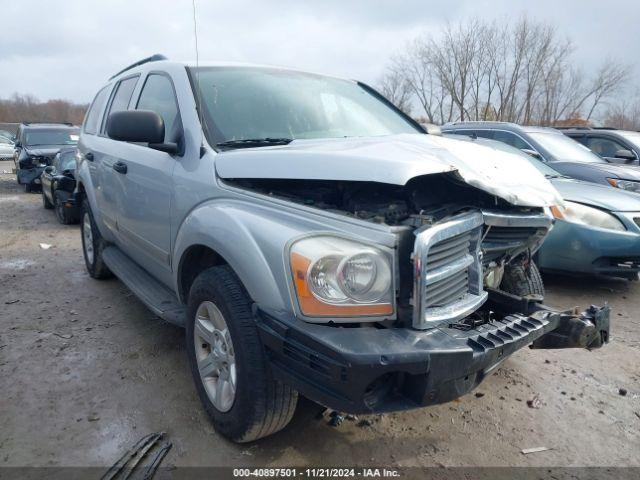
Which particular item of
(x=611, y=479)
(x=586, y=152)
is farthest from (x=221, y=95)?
(x=586, y=152)

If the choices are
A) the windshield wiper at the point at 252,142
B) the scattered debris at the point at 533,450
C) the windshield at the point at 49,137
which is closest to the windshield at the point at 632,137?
the scattered debris at the point at 533,450

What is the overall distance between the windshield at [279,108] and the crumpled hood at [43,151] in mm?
10694

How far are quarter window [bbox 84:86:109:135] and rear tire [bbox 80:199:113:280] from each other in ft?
2.46

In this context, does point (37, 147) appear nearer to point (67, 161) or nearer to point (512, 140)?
point (67, 161)

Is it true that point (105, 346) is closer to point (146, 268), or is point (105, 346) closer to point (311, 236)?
point (146, 268)

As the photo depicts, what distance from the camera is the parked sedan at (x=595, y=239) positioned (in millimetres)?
4488

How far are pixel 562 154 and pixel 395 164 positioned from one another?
6.38 m

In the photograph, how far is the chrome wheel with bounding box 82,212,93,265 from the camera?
506 centimetres

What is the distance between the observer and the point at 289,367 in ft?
6.38

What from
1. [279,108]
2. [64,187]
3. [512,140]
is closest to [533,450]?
[279,108]

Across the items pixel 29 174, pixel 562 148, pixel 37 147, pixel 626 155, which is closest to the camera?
pixel 562 148

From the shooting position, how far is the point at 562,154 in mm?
7305

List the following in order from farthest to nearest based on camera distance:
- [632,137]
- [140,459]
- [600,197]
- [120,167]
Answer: [632,137]
[600,197]
[120,167]
[140,459]

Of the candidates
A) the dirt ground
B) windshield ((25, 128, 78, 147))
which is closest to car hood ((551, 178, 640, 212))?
the dirt ground
